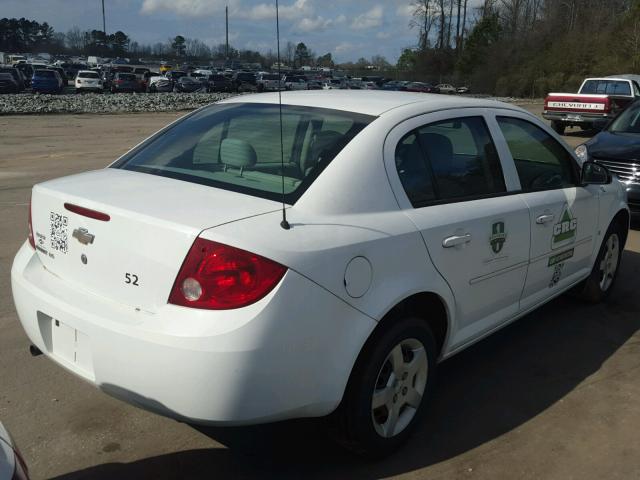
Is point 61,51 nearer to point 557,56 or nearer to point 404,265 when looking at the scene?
point 557,56

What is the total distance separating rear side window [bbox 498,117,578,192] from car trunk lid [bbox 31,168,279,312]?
190cm

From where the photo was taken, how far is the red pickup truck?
18875 mm

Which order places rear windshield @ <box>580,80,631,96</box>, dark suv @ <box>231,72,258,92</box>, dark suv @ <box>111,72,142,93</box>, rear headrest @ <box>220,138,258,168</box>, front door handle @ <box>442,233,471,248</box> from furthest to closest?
dark suv @ <box>231,72,258,92</box> < dark suv @ <box>111,72,142,93</box> < rear windshield @ <box>580,80,631,96</box> < rear headrest @ <box>220,138,258,168</box> < front door handle @ <box>442,233,471,248</box>

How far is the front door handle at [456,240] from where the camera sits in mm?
3221

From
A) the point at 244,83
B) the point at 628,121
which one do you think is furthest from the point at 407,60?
the point at 628,121

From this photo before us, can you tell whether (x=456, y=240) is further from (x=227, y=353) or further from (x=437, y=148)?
(x=227, y=353)

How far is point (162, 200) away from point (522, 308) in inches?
93.3

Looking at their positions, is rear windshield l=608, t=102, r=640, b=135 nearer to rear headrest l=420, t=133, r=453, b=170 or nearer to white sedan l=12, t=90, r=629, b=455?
white sedan l=12, t=90, r=629, b=455

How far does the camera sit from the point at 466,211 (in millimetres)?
3416

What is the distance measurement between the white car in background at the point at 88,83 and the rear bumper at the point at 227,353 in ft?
135

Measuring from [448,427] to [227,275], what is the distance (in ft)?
5.41

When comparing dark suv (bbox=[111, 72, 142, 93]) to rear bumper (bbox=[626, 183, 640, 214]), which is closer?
rear bumper (bbox=[626, 183, 640, 214])

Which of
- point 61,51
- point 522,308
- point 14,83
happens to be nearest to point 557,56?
point 14,83

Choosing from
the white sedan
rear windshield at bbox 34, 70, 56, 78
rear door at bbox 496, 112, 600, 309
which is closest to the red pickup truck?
rear door at bbox 496, 112, 600, 309
